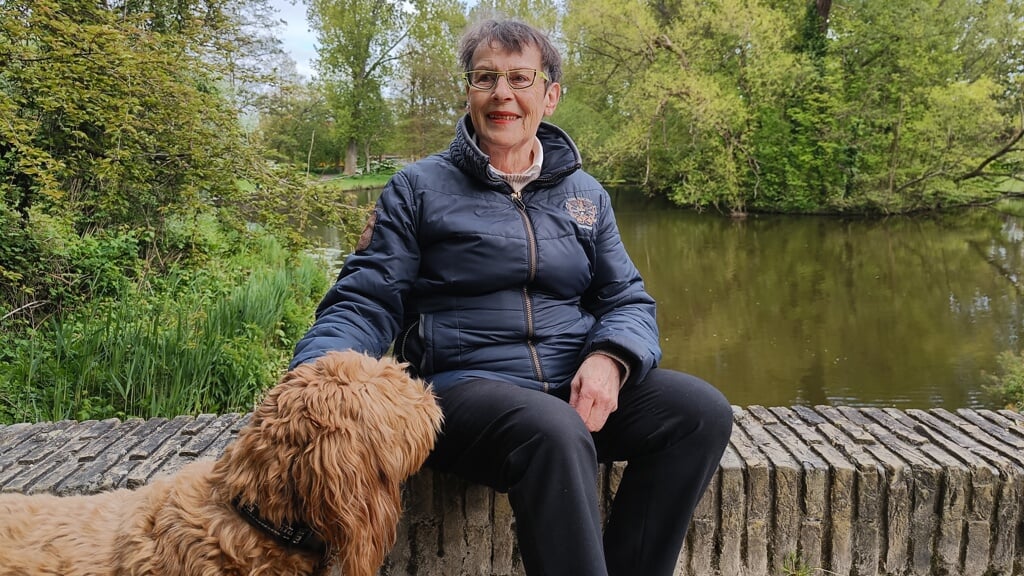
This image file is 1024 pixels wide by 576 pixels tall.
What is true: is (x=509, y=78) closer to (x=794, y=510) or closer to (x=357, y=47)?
(x=794, y=510)

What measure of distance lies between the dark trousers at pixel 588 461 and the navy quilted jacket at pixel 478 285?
17 cm

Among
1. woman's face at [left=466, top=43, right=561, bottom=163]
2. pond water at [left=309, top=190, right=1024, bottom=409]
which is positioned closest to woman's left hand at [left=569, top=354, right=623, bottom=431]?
woman's face at [left=466, top=43, right=561, bottom=163]

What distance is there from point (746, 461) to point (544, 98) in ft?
4.86

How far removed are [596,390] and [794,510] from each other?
0.93 metres

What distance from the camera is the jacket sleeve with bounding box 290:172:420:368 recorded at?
207cm

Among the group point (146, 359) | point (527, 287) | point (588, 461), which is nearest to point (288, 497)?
point (588, 461)

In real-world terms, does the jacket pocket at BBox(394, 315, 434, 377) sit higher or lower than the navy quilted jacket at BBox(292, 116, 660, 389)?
lower

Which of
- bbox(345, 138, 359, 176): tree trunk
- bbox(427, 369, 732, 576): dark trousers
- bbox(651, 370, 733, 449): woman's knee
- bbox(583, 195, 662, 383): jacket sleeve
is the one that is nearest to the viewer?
bbox(427, 369, 732, 576): dark trousers

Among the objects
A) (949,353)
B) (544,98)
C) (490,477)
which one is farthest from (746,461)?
(949,353)

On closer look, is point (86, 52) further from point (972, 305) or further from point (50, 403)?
point (972, 305)

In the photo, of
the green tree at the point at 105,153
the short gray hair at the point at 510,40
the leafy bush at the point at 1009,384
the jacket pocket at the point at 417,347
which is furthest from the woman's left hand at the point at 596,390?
the leafy bush at the point at 1009,384

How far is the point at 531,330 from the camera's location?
2273 mm

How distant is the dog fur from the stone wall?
62 cm

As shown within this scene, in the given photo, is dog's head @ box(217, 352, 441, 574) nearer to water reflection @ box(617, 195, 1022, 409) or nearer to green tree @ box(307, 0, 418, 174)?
water reflection @ box(617, 195, 1022, 409)
